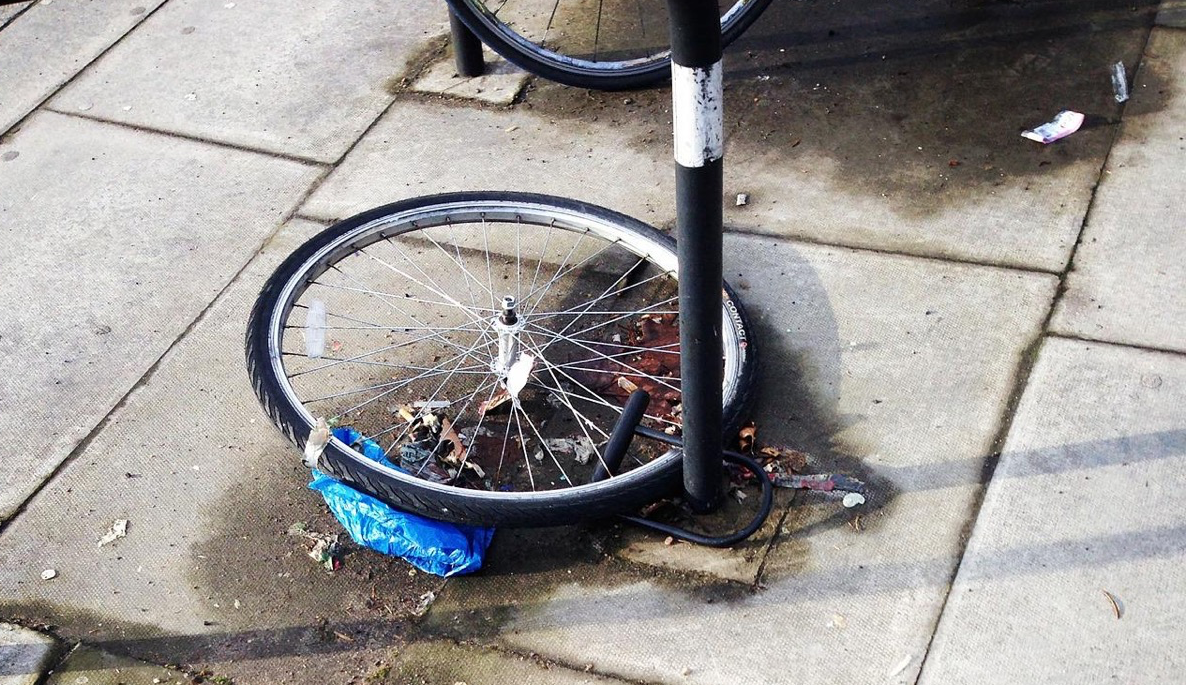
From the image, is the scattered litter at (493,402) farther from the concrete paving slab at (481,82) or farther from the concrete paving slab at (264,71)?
the concrete paving slab at (481,82)

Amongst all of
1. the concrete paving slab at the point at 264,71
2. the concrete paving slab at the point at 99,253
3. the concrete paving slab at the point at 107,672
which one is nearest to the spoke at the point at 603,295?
the concrete paving slab at the point at 99,253

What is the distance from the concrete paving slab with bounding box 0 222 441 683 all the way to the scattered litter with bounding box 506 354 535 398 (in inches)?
23.4

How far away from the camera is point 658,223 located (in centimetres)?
442

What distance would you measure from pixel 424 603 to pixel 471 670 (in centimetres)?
26

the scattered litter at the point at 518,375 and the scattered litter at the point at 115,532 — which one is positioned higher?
the scattered litter at the point at 518,375

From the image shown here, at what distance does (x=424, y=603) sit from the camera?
10.7 ft

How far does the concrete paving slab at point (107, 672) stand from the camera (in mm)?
3105

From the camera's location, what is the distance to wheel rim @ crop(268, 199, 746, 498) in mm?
3637

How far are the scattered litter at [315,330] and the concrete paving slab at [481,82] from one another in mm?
1526

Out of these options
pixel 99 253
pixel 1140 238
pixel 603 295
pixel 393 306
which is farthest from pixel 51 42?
pixel 1140 238

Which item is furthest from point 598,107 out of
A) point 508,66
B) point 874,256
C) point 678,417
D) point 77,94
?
point 77,94

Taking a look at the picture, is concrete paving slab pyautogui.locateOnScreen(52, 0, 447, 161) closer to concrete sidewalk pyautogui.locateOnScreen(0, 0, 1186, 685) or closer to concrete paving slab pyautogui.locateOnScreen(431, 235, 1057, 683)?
concrete sidewalk pyautogui.locateOnScreen(0, 0, 1186, 685)

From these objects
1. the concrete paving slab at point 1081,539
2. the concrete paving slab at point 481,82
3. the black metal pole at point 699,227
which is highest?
the black metal pole at point 699,227

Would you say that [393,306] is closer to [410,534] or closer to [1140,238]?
[410,534]
